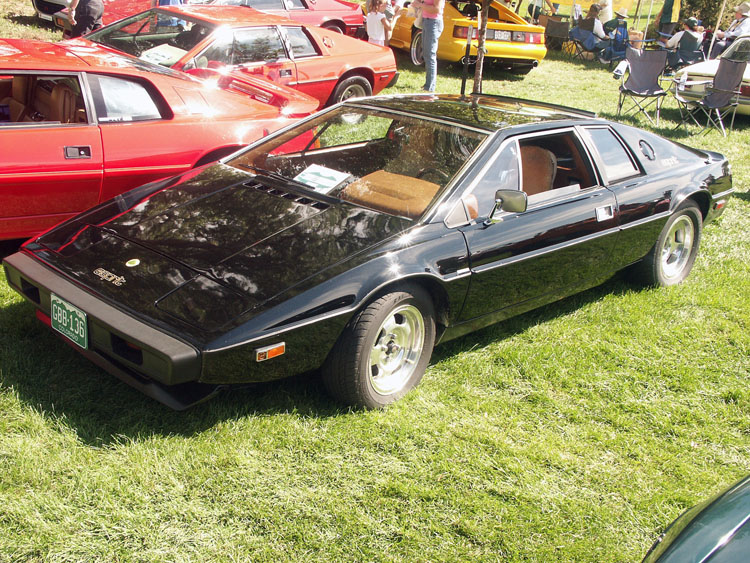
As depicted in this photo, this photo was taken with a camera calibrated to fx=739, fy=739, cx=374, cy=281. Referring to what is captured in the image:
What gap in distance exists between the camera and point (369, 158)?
405 centimetres

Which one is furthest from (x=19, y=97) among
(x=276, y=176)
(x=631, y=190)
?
(x=631, y=190)

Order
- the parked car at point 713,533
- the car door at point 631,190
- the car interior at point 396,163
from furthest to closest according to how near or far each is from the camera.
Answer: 1. the car door at point 631,190
2. the car interior at point 396,163
3. the parked car at point 713,533

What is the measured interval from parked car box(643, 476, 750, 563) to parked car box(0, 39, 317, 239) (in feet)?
11.9

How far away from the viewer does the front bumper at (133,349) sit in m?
2.72

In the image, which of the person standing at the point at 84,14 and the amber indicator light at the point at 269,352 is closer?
the amber indicator light at the point at 269,352

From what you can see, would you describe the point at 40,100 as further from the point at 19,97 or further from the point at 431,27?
the point at 431,27

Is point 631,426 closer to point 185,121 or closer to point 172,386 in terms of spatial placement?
point 172,386

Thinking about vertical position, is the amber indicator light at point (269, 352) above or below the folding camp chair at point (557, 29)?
below

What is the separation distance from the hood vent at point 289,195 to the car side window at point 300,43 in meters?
4.58

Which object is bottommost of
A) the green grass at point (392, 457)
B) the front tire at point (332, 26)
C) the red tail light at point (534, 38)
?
the green grass at point (392, 457)

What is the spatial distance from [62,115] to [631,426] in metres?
3.83

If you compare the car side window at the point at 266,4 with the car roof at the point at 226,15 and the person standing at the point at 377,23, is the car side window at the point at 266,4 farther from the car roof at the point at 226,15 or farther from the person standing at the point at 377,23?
the car roof at the point at 226,15

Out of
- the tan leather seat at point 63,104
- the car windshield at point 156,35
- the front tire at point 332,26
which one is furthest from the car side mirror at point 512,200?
the front tire at point 332,26

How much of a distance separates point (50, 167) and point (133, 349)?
5.99 feet
